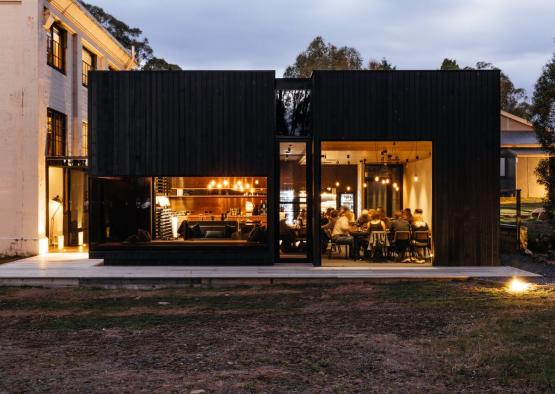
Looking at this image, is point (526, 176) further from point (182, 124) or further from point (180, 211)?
point (182, 124)

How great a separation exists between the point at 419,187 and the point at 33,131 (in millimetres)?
10569

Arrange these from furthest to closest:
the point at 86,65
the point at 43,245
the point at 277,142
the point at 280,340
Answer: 1. the point at 86,65
2. the point at 43,245
3. the point at 277,142
4. the point at 280,340

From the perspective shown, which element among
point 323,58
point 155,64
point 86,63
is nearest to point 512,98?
point 323,58

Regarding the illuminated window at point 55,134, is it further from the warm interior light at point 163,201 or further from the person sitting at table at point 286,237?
the person sitting at table at point 286,237

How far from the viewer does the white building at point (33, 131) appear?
15125mm

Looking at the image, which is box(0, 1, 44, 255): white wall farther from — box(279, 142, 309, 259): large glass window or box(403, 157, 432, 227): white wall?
box(403, 157, 432, 227): white wall

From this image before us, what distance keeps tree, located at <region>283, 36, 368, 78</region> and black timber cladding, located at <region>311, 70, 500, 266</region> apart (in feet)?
84.2

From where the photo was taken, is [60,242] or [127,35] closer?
[60,242]

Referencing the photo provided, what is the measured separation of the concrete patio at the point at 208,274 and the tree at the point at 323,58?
27202 millimetres

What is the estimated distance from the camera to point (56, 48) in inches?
664

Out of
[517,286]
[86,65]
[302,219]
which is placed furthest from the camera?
[86,65]

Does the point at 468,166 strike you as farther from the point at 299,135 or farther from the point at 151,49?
the point at 151,49

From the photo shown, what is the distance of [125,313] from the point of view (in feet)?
27.6

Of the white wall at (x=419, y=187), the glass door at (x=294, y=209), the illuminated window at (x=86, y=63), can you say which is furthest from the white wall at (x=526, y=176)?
the illuminated window at (x=86, y=63)
